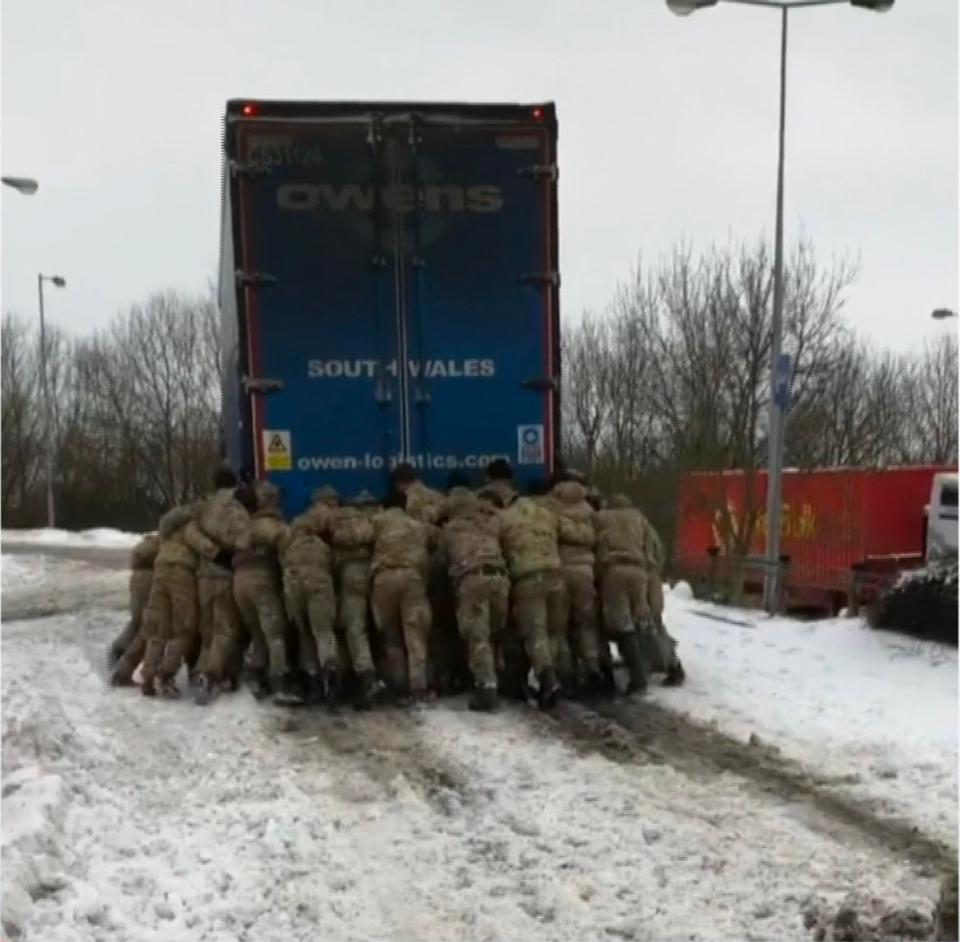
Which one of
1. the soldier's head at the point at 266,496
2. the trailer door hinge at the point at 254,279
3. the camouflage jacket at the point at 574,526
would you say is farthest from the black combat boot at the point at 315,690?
the trailer door hinge at the point at 254,279

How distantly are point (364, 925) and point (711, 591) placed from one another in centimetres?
1187

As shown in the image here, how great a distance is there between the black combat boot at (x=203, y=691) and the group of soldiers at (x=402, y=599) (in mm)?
13

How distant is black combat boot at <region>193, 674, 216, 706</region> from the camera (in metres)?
9.09

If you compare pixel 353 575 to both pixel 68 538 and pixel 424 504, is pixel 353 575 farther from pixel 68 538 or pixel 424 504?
pixel 68 538

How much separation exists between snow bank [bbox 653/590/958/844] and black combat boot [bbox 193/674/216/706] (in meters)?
3.19

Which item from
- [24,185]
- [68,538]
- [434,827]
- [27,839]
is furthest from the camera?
[68,538]

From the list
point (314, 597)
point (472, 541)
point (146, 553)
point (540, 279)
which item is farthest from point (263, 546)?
point (540, 279)

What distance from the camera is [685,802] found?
6.44 meters

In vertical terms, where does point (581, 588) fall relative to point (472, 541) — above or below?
below

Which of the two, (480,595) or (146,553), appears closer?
(480,595)

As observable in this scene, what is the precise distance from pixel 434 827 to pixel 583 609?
3524mm

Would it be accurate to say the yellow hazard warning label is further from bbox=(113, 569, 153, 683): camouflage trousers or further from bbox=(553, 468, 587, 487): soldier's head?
bbox=(553, 468, 587, 487): soldier's head

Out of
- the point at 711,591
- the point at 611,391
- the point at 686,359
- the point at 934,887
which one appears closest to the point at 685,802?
the point at 934,887

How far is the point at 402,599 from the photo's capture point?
30.0 feet
